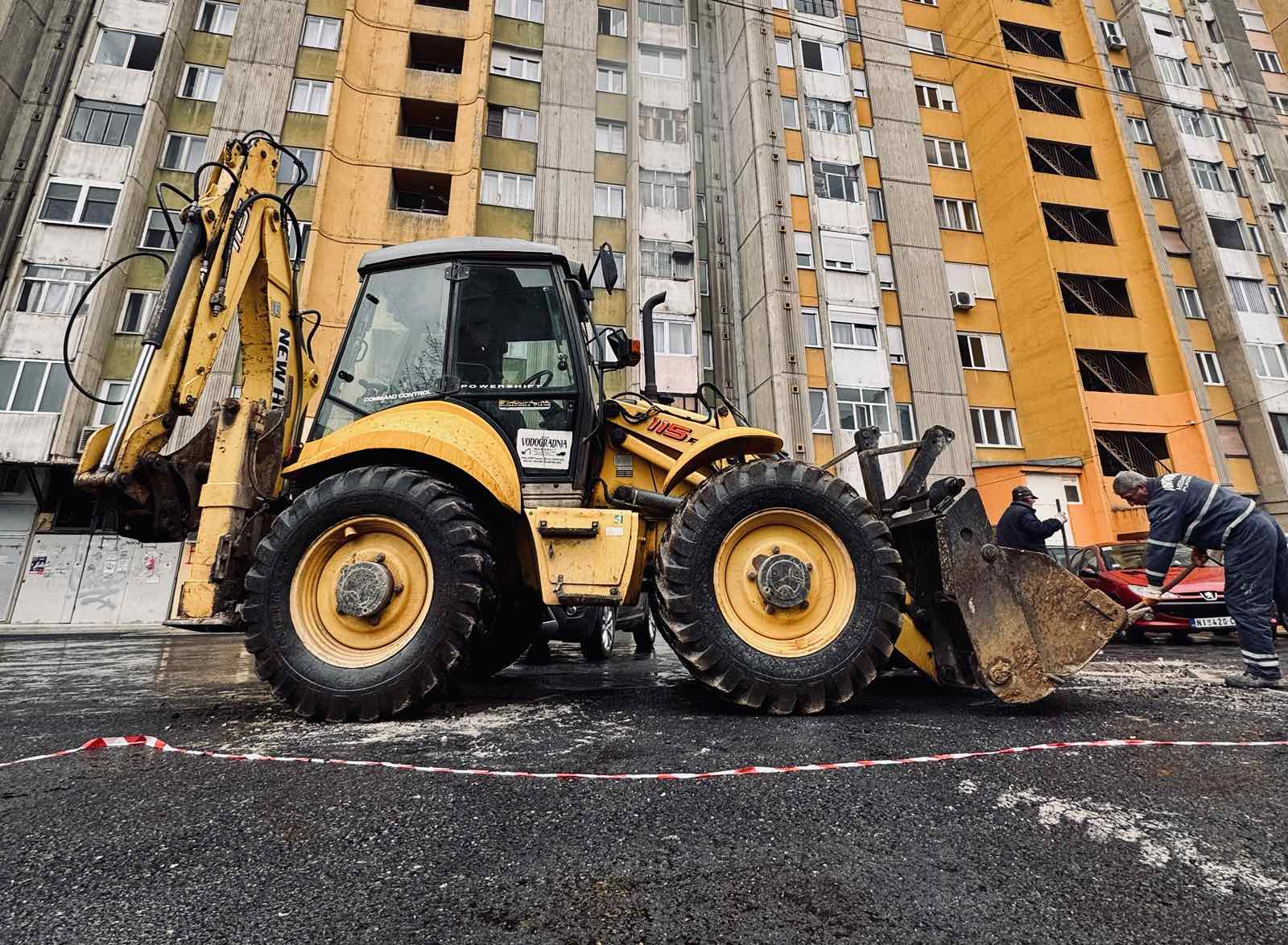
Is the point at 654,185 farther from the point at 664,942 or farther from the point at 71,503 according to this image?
the point at 664,942

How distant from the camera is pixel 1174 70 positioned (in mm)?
30391

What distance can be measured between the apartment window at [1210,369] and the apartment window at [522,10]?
3071 centimetres

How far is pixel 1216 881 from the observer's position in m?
1.59

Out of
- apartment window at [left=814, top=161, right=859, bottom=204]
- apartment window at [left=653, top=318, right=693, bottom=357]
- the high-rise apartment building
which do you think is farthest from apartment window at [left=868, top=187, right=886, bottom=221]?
apartment window at [left=653, top=318, right=693, bottom=357]

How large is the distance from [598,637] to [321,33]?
86.6ft

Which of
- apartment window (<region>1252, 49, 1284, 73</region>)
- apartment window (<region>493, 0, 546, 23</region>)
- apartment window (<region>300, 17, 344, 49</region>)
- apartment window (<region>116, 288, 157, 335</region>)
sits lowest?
apartment window (<region>116, 288, 157, 335</region>)

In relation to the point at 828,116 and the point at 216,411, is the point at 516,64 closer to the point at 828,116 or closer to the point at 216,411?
the point at 828,116

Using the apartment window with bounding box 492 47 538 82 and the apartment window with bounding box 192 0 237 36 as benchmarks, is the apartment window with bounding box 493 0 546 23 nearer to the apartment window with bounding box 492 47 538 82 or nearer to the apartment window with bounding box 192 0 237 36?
the apartment window with bounding box 492 47 538 82

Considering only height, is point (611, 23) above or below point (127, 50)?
above

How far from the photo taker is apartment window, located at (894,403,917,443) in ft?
72.5

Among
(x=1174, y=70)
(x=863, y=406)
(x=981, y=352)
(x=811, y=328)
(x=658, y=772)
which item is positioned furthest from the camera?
(x=1174, y=70)

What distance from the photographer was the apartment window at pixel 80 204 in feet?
63.4

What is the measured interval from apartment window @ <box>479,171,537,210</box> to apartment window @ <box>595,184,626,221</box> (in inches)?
96.0

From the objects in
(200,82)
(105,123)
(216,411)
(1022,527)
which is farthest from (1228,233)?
(105,123)
